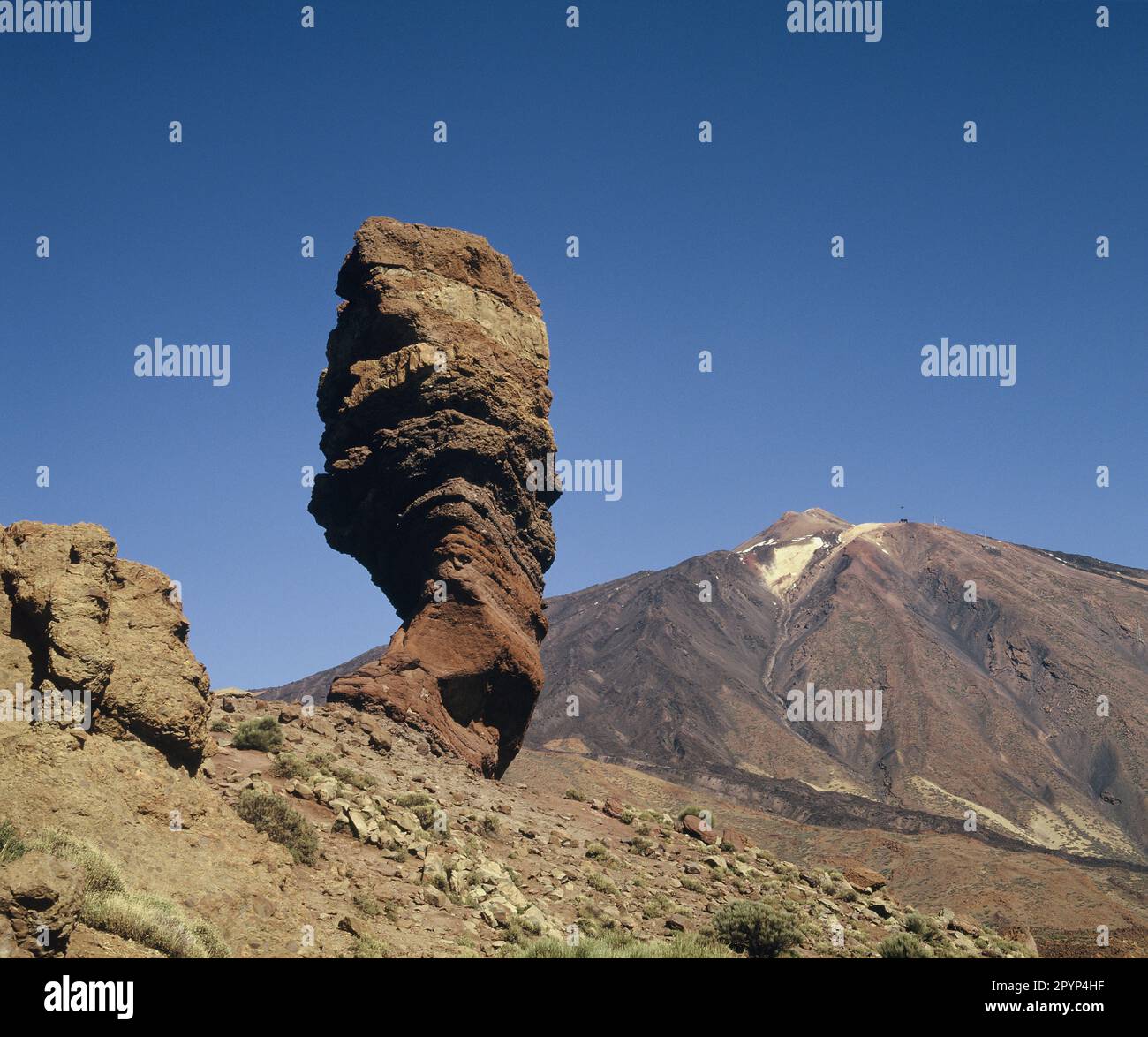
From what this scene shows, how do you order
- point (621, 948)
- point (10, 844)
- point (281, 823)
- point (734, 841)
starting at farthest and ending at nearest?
point (734, 841) < point (621, 948) < point (281, 823) < point (10, 844)

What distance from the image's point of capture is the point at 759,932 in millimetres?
17078

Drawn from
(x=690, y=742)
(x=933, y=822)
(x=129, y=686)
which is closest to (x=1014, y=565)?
(x=690, y=742)

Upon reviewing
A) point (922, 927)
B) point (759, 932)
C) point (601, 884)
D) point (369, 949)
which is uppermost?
point (369, 949)

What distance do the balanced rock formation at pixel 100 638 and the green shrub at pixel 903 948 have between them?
1361cm

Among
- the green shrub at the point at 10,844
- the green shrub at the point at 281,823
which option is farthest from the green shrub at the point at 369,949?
the green shrub at the point at 10,844

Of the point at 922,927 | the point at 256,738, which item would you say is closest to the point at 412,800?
the point at 256,738

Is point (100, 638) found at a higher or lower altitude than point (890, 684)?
higher

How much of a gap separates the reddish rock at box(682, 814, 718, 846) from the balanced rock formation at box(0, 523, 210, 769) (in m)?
15.4

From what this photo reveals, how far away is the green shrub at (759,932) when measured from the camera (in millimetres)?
16969

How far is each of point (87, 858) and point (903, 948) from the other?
15856mm

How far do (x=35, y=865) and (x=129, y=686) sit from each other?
179 inches

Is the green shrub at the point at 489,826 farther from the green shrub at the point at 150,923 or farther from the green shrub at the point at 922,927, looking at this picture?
the green shrub at the point at 922,927

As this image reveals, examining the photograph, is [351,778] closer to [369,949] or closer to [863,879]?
[369,949]
